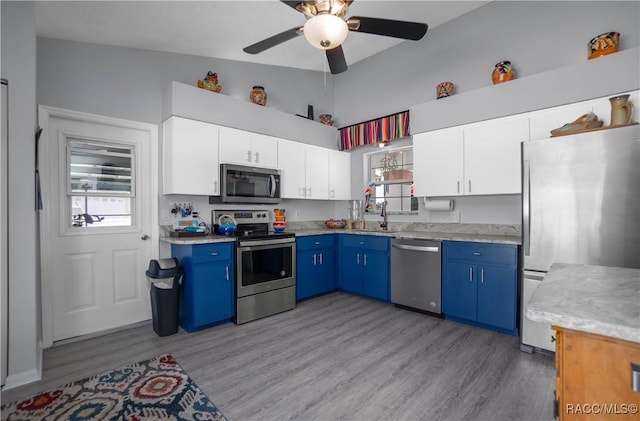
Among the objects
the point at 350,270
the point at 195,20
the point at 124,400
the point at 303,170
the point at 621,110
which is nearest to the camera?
the point at 124,400

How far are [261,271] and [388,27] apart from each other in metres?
2.64

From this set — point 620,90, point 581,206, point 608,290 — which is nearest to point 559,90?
point 620,90

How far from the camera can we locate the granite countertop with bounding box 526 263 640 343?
2.28ft

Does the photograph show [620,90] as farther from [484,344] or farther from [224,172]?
[224,172]

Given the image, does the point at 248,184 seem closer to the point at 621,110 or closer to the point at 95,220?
the point at 95,220

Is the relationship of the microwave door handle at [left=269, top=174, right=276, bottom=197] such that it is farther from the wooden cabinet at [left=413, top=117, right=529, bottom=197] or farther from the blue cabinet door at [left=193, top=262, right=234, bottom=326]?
the wooden cabinet at [left=413, top=117, right=529, bottom=197]

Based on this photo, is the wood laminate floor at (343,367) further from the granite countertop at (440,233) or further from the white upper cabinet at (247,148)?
the white upper cabinet at (247,148)

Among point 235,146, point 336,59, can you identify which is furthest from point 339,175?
point 336,59

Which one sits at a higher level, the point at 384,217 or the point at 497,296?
the point at 384,217

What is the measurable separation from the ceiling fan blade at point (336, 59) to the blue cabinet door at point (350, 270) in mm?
2323

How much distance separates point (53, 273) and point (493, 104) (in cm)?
460

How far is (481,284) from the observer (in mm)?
3029

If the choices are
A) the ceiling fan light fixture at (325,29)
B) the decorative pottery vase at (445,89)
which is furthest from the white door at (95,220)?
the decorative pottery vase at (445,89)

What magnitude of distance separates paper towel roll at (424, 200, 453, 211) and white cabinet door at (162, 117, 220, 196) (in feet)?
8.50
